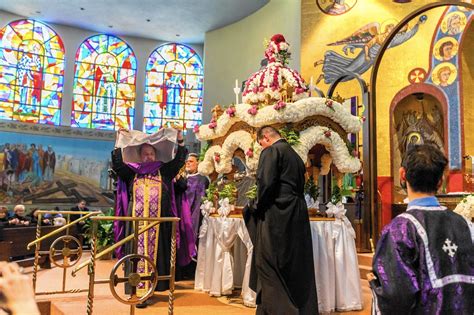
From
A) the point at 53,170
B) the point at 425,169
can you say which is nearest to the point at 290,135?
the point at 425,169

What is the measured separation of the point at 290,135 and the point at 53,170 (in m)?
14.3

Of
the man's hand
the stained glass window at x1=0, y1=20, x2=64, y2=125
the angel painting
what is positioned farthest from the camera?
the stained glass window at x1=0, y1=20, x2=64, y2=125

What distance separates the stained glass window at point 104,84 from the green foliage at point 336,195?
14.5m

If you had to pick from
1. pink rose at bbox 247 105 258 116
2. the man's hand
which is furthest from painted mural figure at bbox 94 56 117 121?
the man's hand

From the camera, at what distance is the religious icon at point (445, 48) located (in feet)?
35.1

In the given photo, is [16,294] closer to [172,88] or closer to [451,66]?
[451,66]

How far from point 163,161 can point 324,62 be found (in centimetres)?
857

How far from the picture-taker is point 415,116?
11.8m

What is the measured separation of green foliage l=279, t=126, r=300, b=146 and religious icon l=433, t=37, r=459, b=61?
23.5 feet

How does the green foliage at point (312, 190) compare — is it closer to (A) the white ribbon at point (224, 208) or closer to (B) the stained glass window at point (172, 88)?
(A) the white ribbon at point (224, 208)

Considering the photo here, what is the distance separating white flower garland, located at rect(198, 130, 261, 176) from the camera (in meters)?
5.59

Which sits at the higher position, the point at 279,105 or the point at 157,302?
the point at 279,105

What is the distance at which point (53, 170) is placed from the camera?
17.4 metres

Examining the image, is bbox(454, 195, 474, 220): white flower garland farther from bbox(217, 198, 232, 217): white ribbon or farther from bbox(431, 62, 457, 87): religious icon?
bbox(431, 62, 457, 87): religious icon
